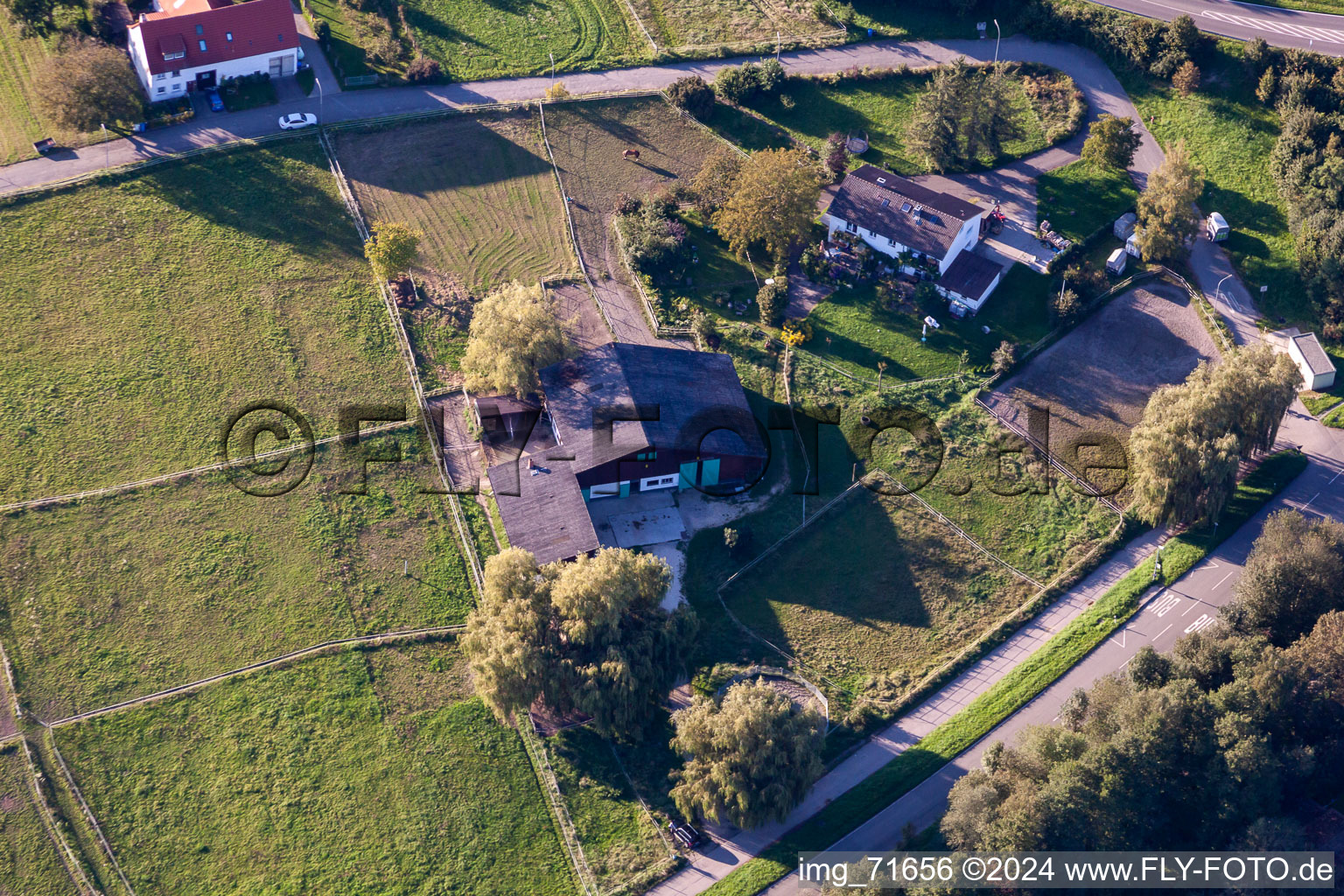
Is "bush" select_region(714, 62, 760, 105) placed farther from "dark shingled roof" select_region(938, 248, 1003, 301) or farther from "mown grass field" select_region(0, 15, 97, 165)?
"mown grass field" select_region(0, 15, 97, 165)

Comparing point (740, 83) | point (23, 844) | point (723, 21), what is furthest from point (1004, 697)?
point (723, 21)

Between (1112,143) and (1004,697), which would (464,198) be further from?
(1004,697)

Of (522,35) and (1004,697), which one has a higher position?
(522,35)

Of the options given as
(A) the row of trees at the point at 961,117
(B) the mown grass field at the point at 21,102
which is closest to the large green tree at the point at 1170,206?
(A) the row of trees at the point at 961,117

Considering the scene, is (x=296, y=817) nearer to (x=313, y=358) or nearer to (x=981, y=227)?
(x=313, y=358)

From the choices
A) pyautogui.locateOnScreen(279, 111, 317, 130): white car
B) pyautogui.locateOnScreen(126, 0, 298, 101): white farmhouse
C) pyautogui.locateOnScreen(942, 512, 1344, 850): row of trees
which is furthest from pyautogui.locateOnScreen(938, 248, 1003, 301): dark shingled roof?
pyautogui.locateOnScreen(126, 0, 298, 101): white farmhouse

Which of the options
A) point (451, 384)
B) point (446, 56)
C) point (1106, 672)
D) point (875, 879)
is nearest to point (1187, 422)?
point (1106, 672)
